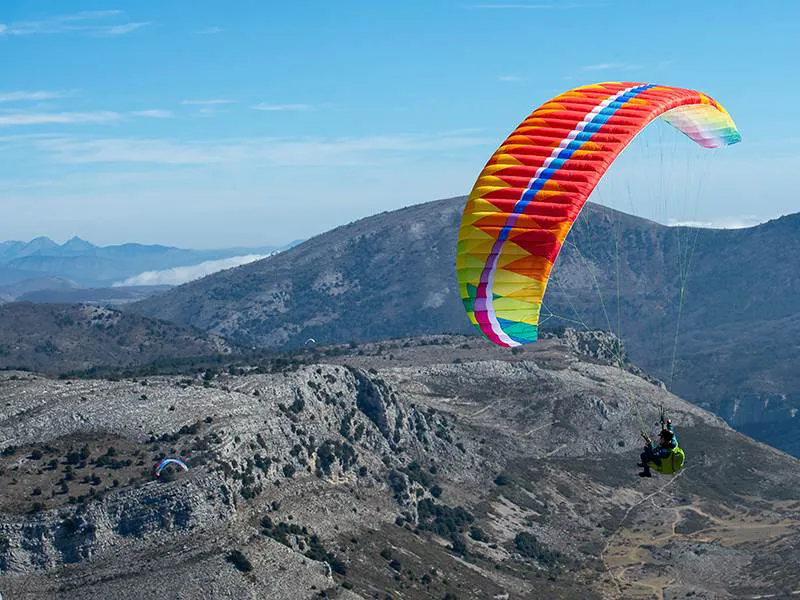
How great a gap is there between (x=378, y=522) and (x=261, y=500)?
34.8 feet

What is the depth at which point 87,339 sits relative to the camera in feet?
573

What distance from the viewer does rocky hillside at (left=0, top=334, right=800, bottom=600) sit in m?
65.1

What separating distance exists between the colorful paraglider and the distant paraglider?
31509 mm

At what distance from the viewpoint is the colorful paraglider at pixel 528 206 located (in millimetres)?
42250

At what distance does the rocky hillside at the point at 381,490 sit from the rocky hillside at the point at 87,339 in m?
53.9

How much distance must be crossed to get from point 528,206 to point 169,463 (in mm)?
36612

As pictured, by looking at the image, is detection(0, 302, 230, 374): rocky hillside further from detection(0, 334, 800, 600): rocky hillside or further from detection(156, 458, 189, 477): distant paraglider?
detection(156, 458, 189, 477): distant paraglider

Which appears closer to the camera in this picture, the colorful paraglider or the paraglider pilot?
the colorful paraglider

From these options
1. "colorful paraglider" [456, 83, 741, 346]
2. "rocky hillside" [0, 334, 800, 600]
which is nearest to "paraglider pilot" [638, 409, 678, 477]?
"colorful paraglider" [456, 83, 741, 346]

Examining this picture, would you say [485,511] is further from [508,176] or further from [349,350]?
[508,176]

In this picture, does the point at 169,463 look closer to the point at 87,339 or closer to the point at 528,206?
the point at 528,206

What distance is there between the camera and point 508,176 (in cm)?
4319

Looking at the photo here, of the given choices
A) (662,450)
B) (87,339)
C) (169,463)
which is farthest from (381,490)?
(87,339)

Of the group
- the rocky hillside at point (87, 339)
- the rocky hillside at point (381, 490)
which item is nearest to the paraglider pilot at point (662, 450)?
the rocky hillside at point (381, 490)
